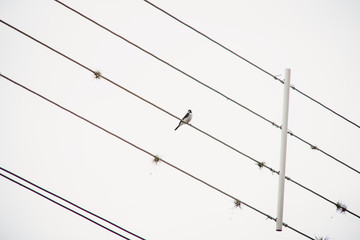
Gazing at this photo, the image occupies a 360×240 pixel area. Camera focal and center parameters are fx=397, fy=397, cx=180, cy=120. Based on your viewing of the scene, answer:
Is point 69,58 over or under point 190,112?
under

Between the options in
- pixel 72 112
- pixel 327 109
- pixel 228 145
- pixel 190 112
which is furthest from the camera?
pixel 190 112

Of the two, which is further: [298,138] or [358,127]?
[358,127]

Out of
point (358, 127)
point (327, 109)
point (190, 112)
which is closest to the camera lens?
point (327, 109)

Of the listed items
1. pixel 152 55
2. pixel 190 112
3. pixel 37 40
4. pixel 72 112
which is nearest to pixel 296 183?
pixel 152 55

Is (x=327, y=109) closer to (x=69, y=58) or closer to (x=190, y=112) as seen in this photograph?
(x=69, y=58)

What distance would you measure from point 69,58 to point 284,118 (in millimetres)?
3294

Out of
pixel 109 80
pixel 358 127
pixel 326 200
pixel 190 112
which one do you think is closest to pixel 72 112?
pixel 109 80

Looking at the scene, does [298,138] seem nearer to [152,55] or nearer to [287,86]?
[287,86]

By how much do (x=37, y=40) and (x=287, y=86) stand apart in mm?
3790

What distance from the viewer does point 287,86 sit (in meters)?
6.20

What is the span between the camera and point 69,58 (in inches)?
224

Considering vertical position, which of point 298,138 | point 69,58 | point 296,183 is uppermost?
point 69,58

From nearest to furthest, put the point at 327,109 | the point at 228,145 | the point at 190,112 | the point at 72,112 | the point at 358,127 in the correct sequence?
the point at 72,112
the point at 228,145
the point at 327,109
the point at 358,127
the point at 190,112

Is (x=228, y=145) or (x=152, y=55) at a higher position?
(x=152, y=55)
